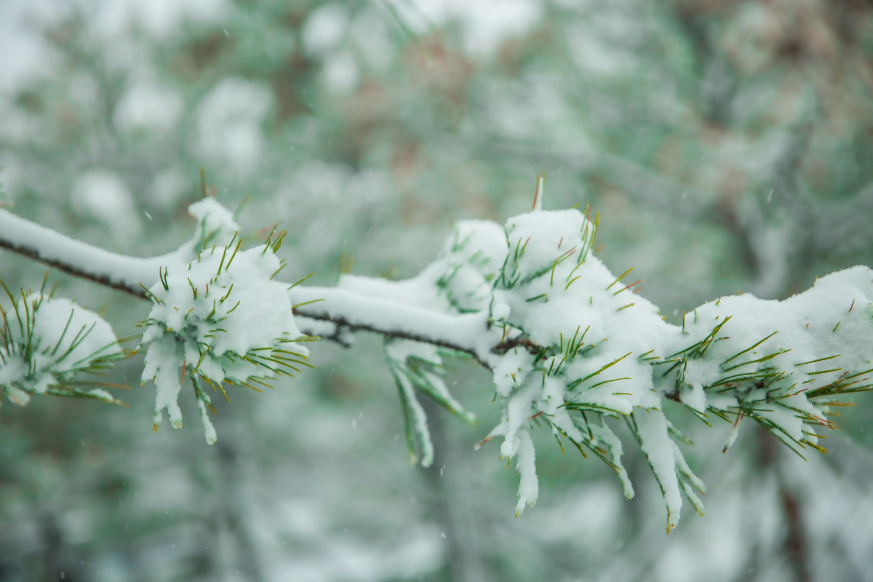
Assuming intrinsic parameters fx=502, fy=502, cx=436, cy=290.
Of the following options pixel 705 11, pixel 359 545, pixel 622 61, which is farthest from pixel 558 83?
pixel 359 545

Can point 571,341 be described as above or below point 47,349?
below

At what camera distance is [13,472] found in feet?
15.8

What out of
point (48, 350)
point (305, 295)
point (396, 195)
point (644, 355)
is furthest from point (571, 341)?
point (396, 195)

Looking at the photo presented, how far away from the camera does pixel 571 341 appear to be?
2.23 ft

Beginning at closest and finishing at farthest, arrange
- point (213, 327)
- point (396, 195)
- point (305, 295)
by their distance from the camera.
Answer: point (213, 327)
point (305, 295)
point (396, 195)

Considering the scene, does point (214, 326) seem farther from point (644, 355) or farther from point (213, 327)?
point (644, 355)

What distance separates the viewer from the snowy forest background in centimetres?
350

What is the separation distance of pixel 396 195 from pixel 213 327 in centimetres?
380

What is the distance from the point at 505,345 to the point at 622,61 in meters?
5.11

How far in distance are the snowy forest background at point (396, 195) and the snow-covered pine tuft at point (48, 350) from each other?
2.76m

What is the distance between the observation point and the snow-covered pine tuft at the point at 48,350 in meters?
0.82

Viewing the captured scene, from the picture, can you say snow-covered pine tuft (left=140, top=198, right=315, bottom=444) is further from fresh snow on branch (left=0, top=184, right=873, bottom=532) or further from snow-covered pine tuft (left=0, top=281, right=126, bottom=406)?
snow-covered pine tuft (left=0, top=281, right=126, bottom=406)

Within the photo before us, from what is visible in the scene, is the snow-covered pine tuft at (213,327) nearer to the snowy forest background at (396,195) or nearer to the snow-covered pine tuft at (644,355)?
the snow-covered pine tuft at (644,355)

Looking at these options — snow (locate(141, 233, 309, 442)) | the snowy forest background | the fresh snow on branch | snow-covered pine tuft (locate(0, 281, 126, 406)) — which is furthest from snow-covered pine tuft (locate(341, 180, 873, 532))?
the snowy forest background
